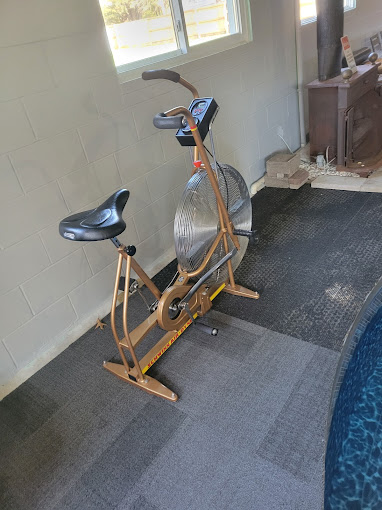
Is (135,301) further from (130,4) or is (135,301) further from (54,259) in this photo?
(130,4)

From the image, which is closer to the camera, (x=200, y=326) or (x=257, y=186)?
(x=200, y=326)

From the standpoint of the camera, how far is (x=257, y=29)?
2902 millimetres

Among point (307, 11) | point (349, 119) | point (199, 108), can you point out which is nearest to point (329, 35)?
point (349, 119)

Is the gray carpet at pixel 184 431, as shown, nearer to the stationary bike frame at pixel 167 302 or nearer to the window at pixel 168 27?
the stationary bike frame at pixel 167 302

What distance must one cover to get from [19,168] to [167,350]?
3.71 feet

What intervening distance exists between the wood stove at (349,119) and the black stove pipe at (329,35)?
9 centimetres

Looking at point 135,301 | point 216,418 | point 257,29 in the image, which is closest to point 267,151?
point 257,29

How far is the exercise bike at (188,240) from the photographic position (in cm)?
158

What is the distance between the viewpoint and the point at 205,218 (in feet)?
6.31

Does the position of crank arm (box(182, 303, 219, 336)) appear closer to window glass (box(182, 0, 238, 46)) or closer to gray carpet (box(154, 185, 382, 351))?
gray carpet (box(154, 185, 382, 351))

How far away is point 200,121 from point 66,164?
0.72 metres

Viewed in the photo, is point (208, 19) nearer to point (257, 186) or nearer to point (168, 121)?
point (257, 186)

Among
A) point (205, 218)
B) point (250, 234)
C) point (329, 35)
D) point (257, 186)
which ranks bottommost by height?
point (257, 186)

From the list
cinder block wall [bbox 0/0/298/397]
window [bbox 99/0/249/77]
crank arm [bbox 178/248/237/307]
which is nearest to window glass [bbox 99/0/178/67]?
window [bbox 99/0/249/77]
